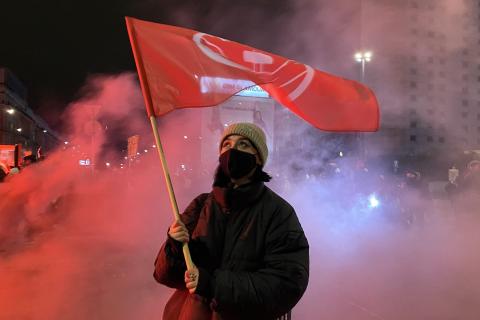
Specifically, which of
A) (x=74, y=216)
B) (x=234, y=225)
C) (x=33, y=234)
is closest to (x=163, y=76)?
(x=234, y=225)

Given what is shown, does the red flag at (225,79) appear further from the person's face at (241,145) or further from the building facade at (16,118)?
the building facade at (16,118)

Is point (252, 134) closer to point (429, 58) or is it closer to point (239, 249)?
point (239, 249)

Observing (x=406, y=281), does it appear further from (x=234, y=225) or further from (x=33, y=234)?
(x=33, y=234)

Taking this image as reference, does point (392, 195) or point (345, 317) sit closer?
point (345, 317)

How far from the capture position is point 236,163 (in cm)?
163

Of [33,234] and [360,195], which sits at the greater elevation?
[360,195]

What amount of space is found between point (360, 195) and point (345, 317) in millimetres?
6434

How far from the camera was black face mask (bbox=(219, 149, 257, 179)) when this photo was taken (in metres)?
1.63

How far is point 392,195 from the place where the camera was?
9.52m

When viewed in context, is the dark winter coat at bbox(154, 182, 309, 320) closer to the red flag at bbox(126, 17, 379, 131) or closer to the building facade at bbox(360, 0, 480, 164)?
the red flag at bbox(126, 17, 379, 131)

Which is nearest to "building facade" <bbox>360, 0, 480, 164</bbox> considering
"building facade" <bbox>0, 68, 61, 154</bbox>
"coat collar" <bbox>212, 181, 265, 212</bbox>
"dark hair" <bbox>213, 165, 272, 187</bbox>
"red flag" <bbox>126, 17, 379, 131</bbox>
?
"red flag" <bbox>126, 17, 379, 131</bbox>

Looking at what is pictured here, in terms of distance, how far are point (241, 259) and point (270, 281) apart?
0.45ft

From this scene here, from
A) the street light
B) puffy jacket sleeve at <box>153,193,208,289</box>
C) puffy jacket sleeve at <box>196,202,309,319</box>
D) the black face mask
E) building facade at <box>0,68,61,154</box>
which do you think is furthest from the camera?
building facade at <box>0,68,61,154</box>

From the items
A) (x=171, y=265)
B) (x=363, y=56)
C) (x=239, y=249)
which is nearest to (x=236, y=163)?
(x=239, y=249)
